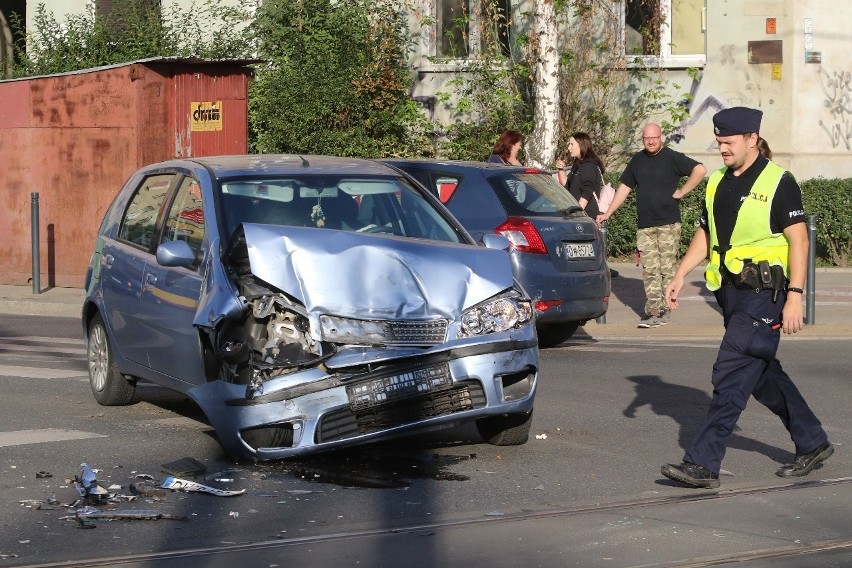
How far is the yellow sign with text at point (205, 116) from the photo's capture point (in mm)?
17984

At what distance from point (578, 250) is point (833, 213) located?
25.7 ft

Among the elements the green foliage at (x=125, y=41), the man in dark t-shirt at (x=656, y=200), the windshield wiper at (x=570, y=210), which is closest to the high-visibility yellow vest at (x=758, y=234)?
the windshield wiper at (x=570, y=210)

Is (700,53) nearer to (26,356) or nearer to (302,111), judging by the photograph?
(302,111)

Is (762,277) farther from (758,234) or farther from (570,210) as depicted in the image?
(570,210)

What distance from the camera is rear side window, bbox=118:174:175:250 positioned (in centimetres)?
927

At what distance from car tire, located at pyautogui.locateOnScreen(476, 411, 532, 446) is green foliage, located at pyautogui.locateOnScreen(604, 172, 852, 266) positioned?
38.0ft

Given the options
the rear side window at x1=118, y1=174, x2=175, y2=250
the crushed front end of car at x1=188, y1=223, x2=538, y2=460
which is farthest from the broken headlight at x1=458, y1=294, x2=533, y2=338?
the rear side window at x1=118, y1=174, x2=175, y2=250

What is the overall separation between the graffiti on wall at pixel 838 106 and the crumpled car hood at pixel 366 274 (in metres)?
14.5

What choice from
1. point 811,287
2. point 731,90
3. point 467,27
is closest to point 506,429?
point 811,287

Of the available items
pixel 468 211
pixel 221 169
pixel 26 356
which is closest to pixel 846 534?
pixel 221 169

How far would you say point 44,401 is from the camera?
9992 millimetres

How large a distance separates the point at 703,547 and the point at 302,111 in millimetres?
16876

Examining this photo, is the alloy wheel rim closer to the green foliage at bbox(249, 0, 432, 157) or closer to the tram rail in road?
the tram rail in road

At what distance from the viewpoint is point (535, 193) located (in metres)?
12.9
